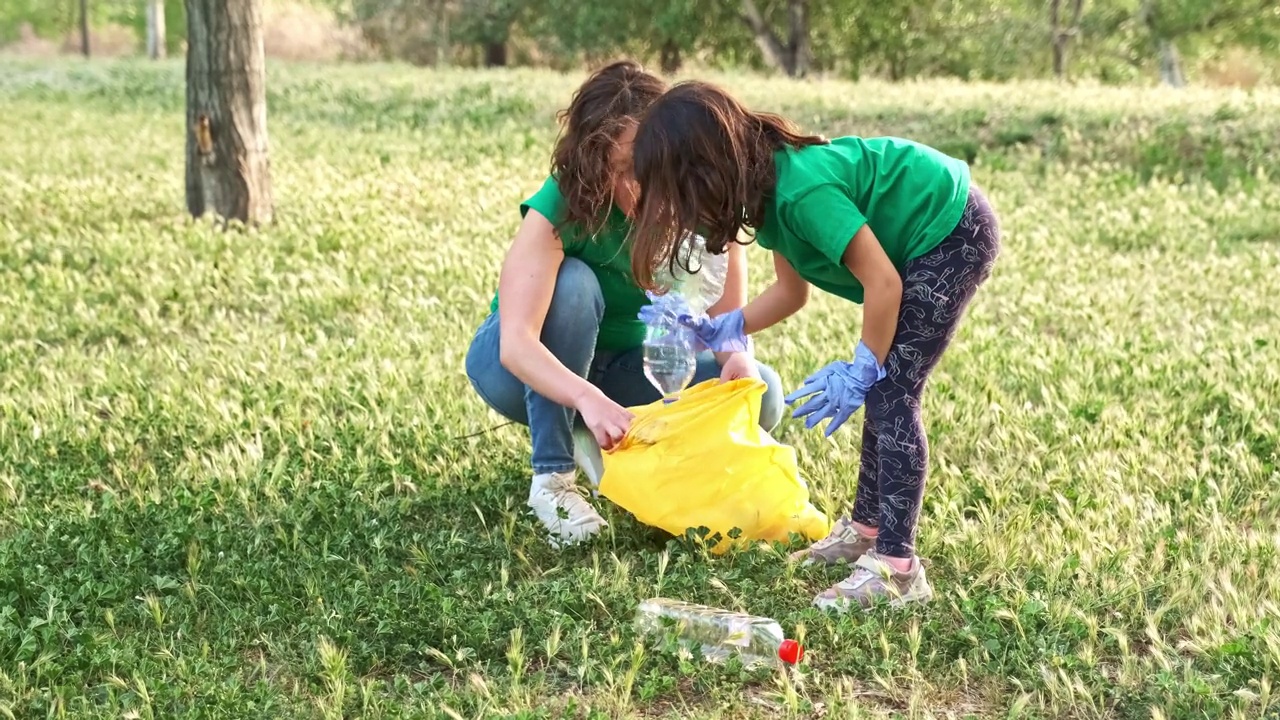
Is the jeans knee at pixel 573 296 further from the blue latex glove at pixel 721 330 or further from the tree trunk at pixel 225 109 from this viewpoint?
the tree trunk at pixel 225 109

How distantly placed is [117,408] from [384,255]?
3109mm

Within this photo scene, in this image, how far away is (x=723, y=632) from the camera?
3.26 m

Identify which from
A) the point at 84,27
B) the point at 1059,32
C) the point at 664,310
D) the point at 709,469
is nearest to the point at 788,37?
the point at 1059,32

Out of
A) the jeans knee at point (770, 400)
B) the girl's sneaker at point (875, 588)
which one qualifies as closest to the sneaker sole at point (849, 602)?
the girl's sneaker at point (875, 588)

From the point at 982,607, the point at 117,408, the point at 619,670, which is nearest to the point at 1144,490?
the point at 982,607

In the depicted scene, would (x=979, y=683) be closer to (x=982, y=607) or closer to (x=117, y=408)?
(x=982, y=607)

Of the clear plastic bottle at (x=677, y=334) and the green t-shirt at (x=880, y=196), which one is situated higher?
the green t-shirt at (x=880, y=196)

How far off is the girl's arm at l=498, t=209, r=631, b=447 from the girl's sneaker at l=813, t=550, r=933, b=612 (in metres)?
0.97

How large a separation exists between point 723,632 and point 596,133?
1.44 m

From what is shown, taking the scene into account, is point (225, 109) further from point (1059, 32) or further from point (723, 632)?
point (1059, 32)

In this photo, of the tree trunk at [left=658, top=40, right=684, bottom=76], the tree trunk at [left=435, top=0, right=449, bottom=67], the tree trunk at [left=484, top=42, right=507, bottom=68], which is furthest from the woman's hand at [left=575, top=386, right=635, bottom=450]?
the tree trunk at [left=484, top=42, right=507, bottom=68]

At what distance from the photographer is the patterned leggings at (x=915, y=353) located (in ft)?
10.7

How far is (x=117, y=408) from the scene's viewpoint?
16.7 feet

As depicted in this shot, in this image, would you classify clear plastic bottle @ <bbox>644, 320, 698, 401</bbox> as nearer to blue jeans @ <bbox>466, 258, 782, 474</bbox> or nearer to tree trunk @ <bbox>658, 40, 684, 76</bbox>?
blue jeans @ <bbox>466, 258, 782, 474</bbox>
